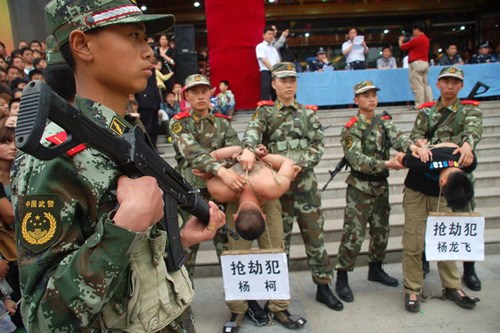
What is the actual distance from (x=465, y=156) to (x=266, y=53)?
5878 millimetres

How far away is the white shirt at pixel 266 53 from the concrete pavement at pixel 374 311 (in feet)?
17.8

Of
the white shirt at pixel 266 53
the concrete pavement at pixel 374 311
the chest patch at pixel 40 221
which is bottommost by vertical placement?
the concrete pavement at pixel 374 311

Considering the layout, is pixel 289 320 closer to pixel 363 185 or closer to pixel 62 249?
pixel 363 185

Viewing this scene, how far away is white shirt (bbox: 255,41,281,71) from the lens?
8398mm

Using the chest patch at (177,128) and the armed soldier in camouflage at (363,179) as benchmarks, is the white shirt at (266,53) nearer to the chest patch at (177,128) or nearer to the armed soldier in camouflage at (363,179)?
the armed soldier in camouflage at (363,179)

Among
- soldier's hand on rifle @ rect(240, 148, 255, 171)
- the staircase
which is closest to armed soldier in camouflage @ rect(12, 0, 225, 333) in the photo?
soldier's hand on rifle @ rect(240, 148, 255, 171)

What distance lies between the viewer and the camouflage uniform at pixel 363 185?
376 cm

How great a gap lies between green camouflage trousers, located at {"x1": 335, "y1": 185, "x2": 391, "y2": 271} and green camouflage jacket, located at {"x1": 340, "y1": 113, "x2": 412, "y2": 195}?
0.31ft

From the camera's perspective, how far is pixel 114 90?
125 centimetres

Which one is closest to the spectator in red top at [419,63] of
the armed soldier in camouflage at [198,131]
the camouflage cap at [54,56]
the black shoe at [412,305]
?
the black shoe at [412,305]

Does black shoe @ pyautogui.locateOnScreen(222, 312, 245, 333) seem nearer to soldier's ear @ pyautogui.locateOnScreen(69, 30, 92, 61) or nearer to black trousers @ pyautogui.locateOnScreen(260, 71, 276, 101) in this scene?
soldier's ear @ pyautogui.locateOnScreen(69, 30, 92, 61)

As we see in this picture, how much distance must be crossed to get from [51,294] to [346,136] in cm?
324

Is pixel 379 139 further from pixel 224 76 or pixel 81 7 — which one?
pixel 224 76

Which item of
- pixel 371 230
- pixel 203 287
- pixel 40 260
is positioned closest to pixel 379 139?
pixel 371 230
